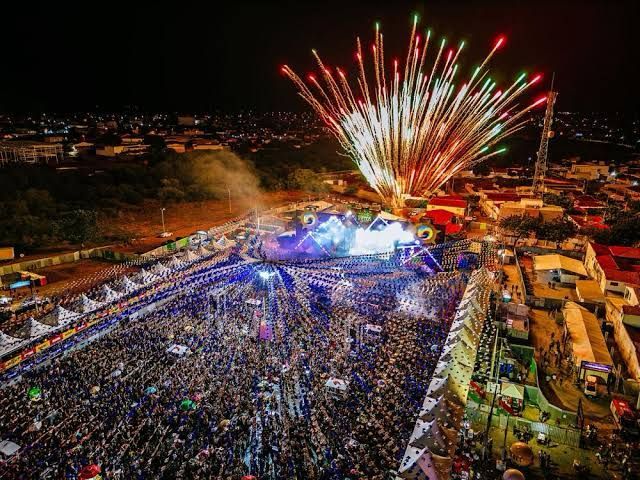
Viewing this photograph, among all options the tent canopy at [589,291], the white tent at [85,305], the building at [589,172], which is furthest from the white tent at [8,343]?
the building at [589,172]

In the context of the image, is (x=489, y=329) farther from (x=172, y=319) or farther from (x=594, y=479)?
(x=172, y=319)

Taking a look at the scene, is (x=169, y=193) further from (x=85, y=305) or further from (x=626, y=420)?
(x=626, y=420)

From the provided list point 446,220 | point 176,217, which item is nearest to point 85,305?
point 176,217

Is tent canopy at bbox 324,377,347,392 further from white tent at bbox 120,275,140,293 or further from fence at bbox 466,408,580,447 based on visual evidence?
white tent at bbox 120,275,140,293

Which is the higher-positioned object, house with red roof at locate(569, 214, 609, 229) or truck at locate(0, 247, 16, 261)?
house with red roof at locate(569, 214, 609, 229)

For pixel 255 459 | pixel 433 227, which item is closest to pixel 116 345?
pixel 255 459

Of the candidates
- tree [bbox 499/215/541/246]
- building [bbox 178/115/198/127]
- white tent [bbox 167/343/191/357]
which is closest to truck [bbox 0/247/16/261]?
white tent [bbox 167/343/191/357]
